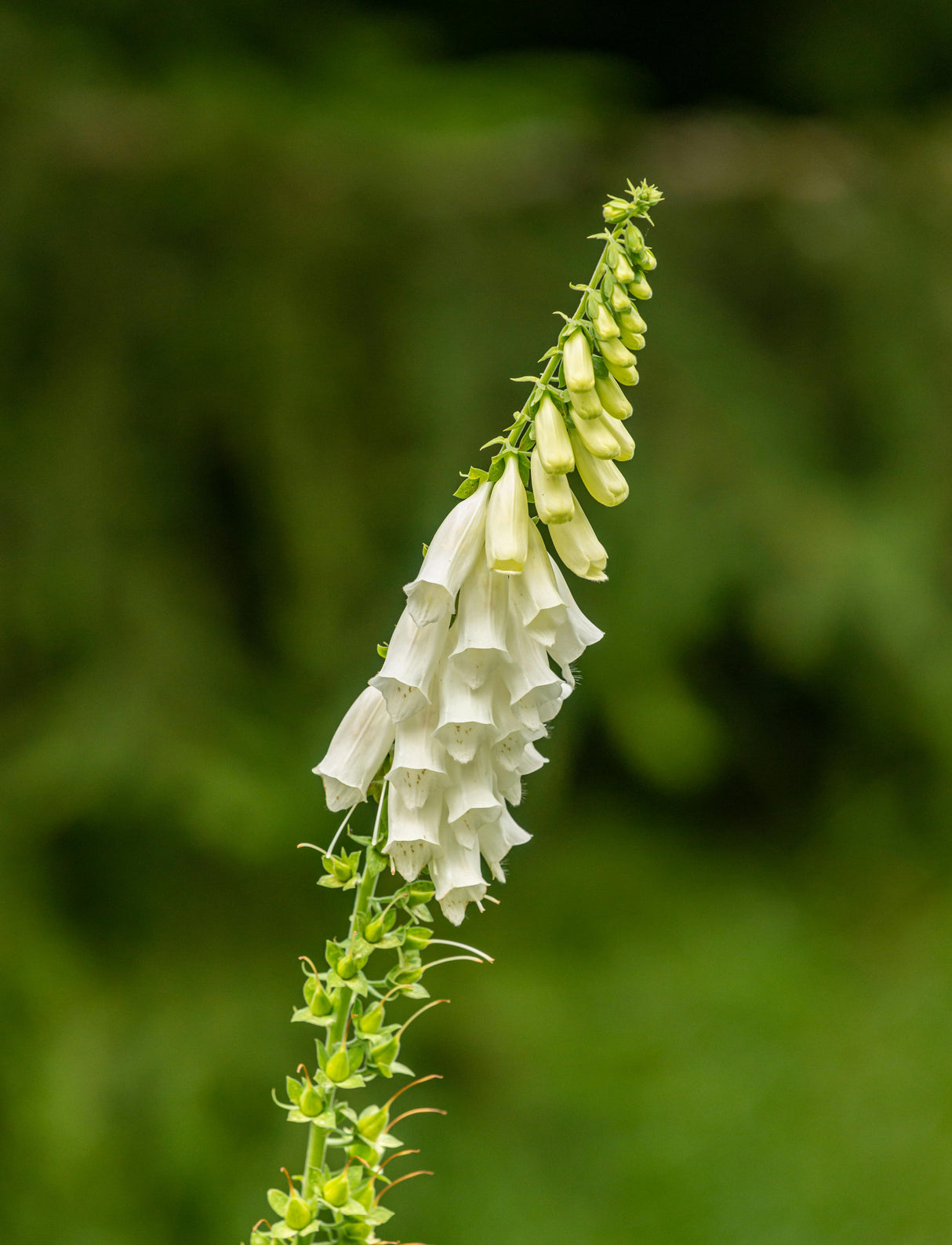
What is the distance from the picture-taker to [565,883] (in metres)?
5.58

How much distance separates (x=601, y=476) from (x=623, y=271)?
22 cm

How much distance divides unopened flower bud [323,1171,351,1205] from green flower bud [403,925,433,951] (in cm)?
23

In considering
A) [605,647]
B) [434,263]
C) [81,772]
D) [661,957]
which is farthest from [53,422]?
[661,957]

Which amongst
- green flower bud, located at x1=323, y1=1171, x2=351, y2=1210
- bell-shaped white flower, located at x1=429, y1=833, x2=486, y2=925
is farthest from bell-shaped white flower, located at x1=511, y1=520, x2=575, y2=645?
green flower bud, located at x1=323, y1=1171, x2=351, y2=1210

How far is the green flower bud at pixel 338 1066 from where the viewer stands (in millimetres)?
1118

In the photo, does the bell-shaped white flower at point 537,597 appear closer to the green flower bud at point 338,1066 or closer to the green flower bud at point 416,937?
the green flower bud at point 416,937

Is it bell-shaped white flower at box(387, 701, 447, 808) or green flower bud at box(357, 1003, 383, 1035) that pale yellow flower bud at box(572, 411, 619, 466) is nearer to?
bell-shaped white flower at box(387, 701, 447, 808)

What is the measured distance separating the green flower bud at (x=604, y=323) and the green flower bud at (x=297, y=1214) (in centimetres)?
87

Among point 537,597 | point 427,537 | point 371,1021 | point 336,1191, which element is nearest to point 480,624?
point 537,597

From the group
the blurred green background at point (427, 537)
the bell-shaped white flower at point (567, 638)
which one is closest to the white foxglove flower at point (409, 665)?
the bell-shaped white flower at point (567, 638)

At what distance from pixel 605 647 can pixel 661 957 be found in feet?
6.37

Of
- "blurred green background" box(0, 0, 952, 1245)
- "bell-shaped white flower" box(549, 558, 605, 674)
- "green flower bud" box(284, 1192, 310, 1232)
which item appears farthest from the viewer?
"blurred green background" box(0, 0, 952, 1245)

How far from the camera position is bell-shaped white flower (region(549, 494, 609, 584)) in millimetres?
1270

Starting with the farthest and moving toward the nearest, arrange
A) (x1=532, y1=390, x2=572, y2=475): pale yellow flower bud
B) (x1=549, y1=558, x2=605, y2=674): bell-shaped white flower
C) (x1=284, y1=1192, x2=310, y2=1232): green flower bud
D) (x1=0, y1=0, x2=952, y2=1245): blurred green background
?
1. (x1=0, y1=0, x2=952, y2=1245): blurred green background
2. (x1=549, y1=558, x2=605, y2=674): bell-shaped white flower
3. (x1=532, y1=390, x2=572, y2=475): pale yellow flower bud
4. (x1=284, y1=1192, x2=310, y2=1232): green flower bud
